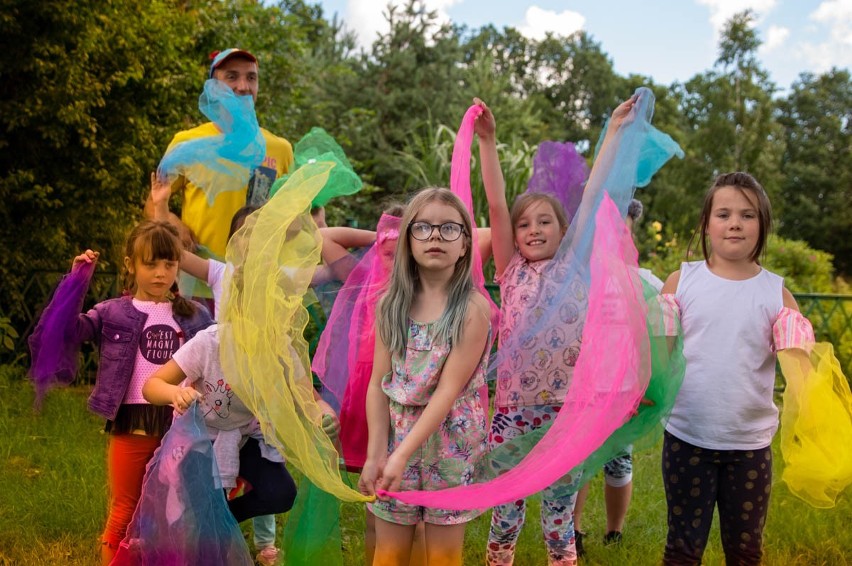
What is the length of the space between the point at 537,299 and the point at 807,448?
3.32ft

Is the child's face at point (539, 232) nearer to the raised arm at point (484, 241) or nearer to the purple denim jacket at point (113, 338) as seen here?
the raised arm at point (484, 241)

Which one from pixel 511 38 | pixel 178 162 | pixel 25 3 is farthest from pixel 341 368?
pixel 511 38

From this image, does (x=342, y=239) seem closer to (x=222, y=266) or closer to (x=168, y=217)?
(x=222, y=266)

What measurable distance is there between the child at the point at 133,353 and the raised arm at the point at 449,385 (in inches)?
43.2

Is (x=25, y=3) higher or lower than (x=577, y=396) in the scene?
higher

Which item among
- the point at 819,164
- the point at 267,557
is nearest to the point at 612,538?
the point at 267,557

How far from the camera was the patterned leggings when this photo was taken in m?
2.96

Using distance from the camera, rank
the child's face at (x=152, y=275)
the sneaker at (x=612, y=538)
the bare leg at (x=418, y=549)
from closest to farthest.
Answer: the bare leg at (x=418, y=549), the child's face at (x=152, y=275), the sneaker at (x=612, y=538)

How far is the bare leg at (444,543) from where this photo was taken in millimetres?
2514

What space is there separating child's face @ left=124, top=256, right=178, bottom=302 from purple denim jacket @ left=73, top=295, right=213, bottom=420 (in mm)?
69

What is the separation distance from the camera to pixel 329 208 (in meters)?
10.7

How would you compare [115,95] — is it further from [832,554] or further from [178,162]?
[832,554]

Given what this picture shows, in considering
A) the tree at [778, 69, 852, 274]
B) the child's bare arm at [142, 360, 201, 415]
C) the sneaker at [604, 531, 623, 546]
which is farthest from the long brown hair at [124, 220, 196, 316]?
the tree at [778, 69, 852, 274]

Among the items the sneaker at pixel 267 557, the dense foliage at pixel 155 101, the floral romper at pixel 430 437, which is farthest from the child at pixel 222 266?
the dense foliage at pixel 155 101
